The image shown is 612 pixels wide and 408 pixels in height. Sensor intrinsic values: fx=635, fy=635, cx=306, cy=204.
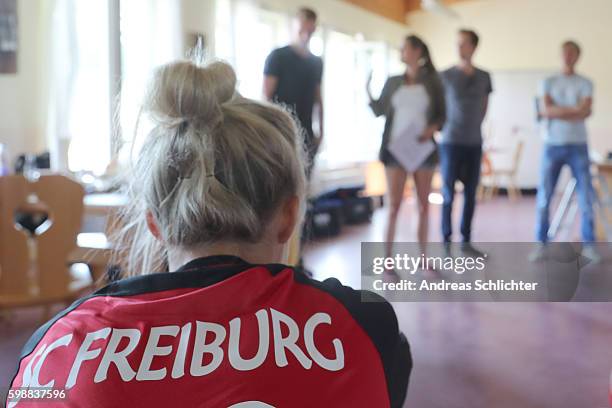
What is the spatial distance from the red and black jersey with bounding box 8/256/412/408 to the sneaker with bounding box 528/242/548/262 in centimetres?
17

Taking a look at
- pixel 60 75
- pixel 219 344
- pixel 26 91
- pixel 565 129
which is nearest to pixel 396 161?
pixel 565 129

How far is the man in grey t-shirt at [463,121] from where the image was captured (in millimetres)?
3814

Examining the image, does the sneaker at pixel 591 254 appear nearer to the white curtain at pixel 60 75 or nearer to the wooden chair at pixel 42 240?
the wooden chair at pixel 42 240

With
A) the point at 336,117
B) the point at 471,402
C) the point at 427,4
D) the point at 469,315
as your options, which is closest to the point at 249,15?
the point at 336,117

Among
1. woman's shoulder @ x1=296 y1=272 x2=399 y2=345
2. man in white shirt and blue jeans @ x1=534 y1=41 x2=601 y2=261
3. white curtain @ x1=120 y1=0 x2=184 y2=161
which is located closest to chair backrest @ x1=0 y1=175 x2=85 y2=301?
woman's shoulder @ x1=296 y1=272 x2=399 y2=345

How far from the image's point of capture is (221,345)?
616 millimetres

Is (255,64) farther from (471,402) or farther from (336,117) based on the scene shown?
(471,402)

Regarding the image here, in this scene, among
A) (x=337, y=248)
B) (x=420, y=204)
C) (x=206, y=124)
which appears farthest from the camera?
(x=337, y=248)

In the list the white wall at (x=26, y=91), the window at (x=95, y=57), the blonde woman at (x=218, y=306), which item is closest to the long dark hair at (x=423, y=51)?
the window at (x=95, y=57)

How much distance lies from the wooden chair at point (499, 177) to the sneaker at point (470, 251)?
8252 millimetres

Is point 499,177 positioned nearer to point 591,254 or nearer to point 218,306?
point 591,254

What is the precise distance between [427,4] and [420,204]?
5.47 meters

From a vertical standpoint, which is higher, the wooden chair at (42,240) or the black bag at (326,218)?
the wooden chair at (42,240)

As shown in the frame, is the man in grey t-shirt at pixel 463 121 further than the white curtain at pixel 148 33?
No
